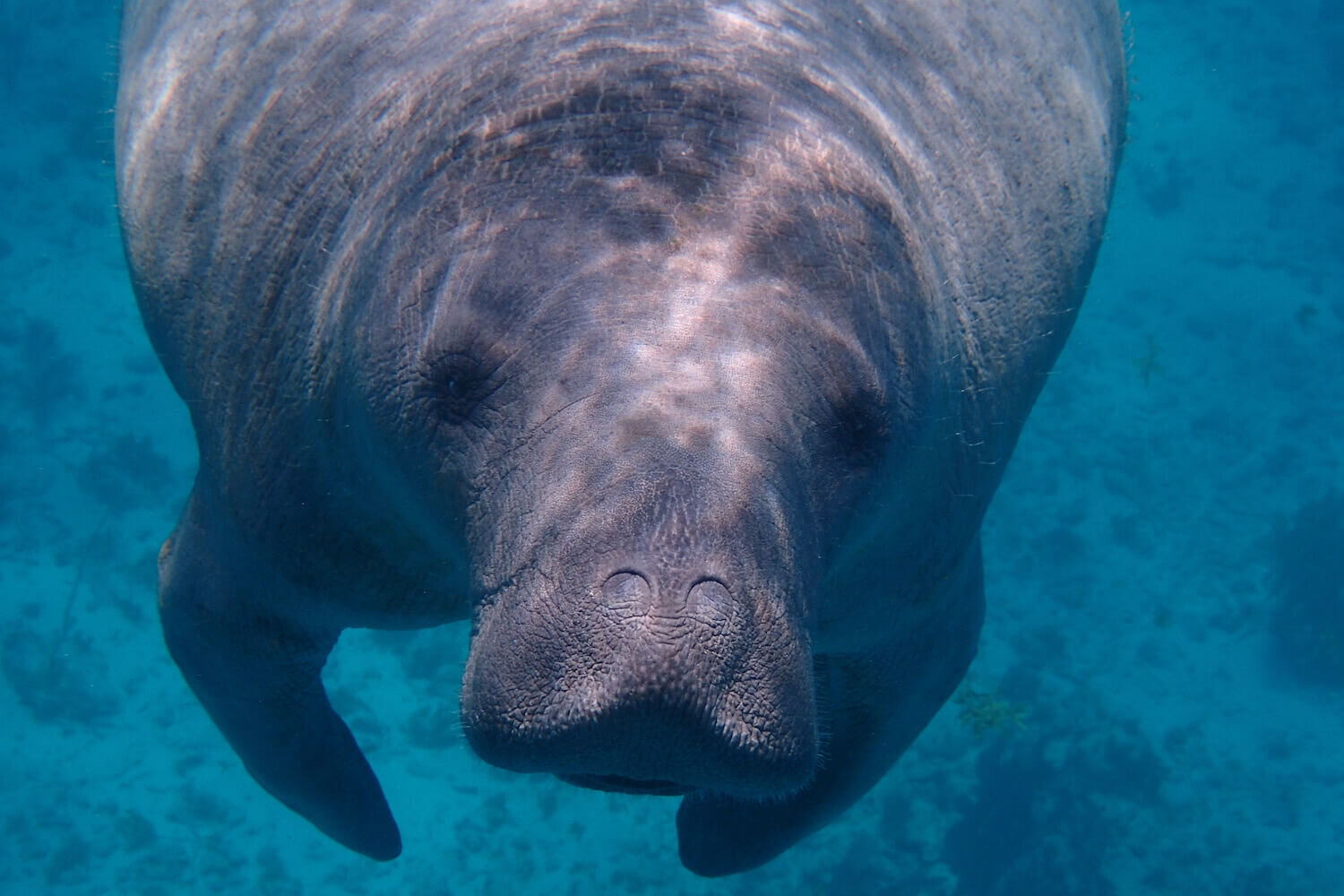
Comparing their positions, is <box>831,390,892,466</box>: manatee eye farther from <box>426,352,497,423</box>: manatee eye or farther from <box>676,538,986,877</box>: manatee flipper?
<box>676,538,986,877</box>: manatee flipper

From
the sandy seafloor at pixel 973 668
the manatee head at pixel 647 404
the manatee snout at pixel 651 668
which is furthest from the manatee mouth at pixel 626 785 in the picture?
the sandy seafloor at pixel 973 668

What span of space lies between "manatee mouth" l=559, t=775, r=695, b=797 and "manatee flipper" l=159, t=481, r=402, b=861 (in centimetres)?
192

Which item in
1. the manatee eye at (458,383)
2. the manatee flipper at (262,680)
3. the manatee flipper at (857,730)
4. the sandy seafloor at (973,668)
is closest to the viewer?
the manatee eye at (458,383)

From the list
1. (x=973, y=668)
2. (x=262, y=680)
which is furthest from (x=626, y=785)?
(x=973, y=668)

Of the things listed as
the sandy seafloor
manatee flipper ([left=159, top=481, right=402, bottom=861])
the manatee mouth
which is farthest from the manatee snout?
A: the sandy seafloor

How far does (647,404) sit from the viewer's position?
194cm

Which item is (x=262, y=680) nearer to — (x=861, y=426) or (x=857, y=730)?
(x=857, y=730)

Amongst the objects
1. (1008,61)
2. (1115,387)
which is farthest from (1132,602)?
(1008,61)

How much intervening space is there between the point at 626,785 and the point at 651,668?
32.4 inches

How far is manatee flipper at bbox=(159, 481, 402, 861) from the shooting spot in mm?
4195

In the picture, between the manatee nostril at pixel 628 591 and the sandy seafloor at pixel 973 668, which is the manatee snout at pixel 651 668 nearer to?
the manatee nostril at pixel 628 591

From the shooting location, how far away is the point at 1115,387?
18391 millimetres

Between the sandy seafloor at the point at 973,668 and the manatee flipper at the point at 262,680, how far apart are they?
6.99m

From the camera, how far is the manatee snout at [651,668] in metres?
1.75
